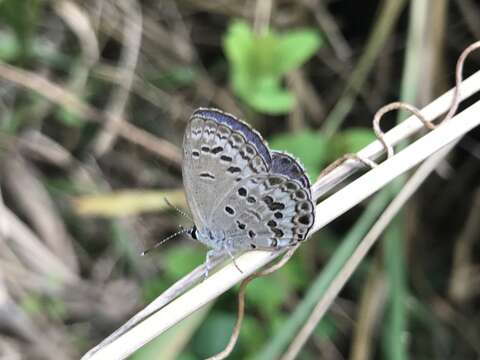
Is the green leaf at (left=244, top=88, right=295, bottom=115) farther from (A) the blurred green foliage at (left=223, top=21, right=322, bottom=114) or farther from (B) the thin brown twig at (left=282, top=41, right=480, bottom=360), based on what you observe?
(B) the thin brown twig at (left=282, top=41, right=480, bottom=360)

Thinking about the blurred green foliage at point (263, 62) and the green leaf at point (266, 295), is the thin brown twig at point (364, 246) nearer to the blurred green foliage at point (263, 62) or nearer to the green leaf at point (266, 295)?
the green leaf at point (266, 295)

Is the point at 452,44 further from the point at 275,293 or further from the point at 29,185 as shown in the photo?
the point at 29,185

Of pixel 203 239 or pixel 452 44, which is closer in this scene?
pixel 203 239

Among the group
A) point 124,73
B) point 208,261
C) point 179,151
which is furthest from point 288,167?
point 124,73

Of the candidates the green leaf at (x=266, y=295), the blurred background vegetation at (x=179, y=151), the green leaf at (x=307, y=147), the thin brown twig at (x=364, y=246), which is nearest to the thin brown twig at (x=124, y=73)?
the blurred background vegetation at (x=179, y=151)

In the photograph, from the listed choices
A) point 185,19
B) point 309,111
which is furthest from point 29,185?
point 309,111

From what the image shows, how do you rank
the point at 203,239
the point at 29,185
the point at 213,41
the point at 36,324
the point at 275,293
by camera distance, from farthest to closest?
1. the point at 213,41
2. the point at 29,185
3. the point at 36,324
4. the point at 275,293
5. the point at 203,239

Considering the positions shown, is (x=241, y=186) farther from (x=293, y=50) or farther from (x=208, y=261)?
(x=293, y=50)

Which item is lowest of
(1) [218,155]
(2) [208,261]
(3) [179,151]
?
(2) [208,261]
